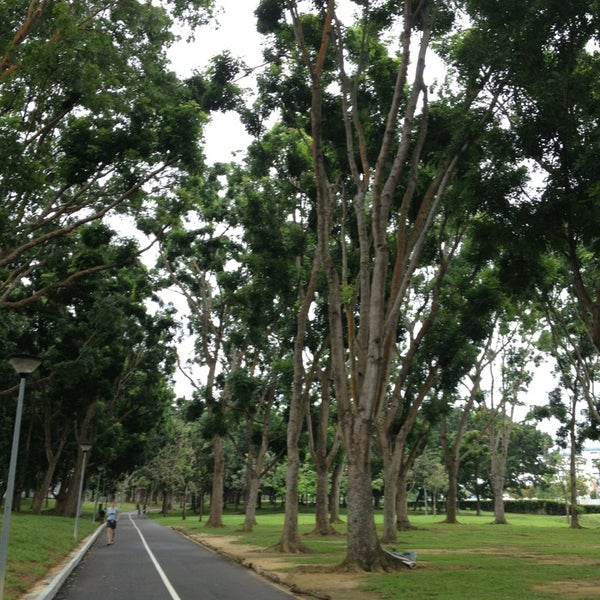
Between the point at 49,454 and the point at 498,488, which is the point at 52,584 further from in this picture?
the point at 498,488

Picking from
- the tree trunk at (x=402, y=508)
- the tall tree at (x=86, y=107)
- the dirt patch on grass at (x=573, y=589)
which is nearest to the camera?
the dirt patch on grass at (x=573, y=589)

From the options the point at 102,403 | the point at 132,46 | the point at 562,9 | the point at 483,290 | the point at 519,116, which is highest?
the point at 132,46

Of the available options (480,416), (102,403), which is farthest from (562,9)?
(480,416)

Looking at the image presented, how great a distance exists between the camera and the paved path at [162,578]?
11391mm

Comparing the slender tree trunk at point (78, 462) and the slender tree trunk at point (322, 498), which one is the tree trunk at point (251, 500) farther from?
the slender tree trunk at point (78, 462)

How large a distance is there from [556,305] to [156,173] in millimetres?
18944

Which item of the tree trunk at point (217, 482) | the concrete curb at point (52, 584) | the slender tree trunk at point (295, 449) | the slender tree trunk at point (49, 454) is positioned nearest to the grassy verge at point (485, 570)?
the slender tree trunk at point (295, 449)

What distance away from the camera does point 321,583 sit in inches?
487

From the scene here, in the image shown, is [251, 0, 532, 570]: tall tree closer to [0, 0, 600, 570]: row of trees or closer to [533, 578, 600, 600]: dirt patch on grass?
[0, 0, 600, 570]: row of trees

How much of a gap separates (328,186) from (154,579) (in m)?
11.6

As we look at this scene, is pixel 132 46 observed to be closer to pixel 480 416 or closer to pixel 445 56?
pixel 445 56

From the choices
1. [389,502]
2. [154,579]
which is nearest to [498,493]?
[389,502]

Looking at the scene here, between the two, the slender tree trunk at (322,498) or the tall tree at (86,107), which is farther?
the slender tree trunk at (322,498)

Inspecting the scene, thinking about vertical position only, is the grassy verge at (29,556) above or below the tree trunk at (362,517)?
below
